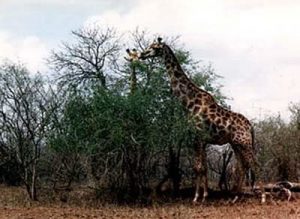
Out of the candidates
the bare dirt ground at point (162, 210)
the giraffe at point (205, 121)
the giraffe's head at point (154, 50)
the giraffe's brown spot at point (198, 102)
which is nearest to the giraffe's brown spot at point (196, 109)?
the giraffe at point (205, 121)

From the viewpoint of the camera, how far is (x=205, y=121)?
15.7 meters

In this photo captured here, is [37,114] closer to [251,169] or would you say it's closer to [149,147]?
[149,147]

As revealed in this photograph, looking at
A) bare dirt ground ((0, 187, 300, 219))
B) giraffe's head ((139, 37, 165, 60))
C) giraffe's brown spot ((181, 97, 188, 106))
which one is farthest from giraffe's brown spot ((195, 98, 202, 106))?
bare dirt ground ((0, 187, 300, 219))

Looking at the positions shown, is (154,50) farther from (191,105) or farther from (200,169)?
(200,169)

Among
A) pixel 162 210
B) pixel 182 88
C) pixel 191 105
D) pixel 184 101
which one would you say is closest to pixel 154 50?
pixel 182 88

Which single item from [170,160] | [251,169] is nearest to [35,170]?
[170,160]

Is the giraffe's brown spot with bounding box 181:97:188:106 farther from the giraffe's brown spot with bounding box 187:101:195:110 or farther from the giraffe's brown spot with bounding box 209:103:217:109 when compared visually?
the giraffe's brown spot with bounding box 209:103:217:109

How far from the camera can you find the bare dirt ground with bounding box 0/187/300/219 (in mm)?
13016

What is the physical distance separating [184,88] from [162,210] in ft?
11.2

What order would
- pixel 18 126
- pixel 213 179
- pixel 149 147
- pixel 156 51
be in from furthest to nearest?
1. pixel 213 179
2. pixel 18 126
3. pixel 156 51
4. pixel 149 147

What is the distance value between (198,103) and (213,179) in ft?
15.1

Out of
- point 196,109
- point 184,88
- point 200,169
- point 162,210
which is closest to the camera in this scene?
point 162,210

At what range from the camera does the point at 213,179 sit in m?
19.9

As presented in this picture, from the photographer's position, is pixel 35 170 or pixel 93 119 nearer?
pixel 93 119
